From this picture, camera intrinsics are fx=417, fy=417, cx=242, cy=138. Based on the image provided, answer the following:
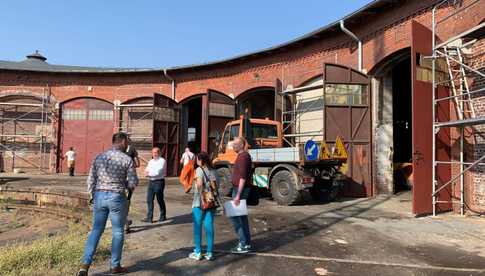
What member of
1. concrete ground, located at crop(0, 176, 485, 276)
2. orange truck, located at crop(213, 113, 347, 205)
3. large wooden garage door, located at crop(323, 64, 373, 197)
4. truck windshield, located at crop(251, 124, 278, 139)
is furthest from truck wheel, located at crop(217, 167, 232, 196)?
large wooden garage door, located at crop(323, 64, 373, 197)

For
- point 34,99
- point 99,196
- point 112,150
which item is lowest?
point 99,196

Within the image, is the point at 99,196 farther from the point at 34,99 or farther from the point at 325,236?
the point at 34,99

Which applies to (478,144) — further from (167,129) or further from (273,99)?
(167,129)

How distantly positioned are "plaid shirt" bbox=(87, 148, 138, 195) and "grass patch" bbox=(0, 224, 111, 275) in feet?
3.63

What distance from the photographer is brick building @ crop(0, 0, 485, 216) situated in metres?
10.5

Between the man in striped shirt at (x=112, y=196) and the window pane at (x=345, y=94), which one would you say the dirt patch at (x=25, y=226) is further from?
the window pane at (x=345, y=94)

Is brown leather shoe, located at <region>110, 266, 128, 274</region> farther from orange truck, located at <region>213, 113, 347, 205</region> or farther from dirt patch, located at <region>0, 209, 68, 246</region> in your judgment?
orange truck, located at <region>213, 113, 347, 205</region>

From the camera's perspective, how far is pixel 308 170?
11883 millimetres

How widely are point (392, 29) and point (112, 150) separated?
36.6 ft

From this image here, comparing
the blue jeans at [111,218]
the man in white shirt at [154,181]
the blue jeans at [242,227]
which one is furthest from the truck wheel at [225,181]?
the blue jeans at [111,218]

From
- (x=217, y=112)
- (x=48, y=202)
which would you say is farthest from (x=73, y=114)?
(x=48, y=202)

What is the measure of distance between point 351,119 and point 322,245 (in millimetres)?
8394

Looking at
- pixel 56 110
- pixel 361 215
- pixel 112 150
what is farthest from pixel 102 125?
pixel 112 150

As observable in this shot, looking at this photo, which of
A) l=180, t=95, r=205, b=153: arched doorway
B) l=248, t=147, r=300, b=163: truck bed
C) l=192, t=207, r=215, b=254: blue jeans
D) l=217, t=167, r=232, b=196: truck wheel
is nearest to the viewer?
l=192, t=207, r=215, b=254: blue jeans
